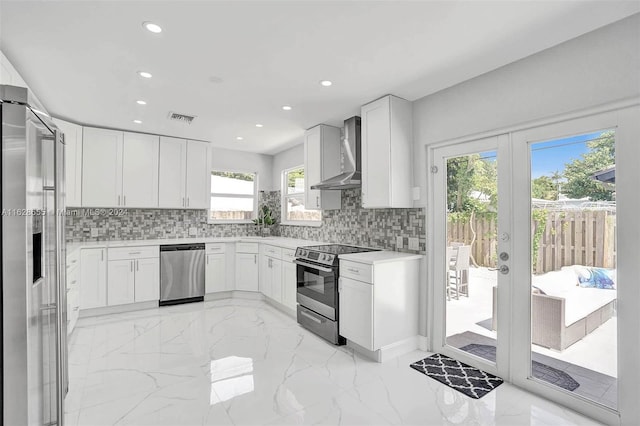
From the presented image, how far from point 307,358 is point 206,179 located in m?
3.30

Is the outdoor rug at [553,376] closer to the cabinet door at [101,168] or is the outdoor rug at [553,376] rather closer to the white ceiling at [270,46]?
the white ceiling at [270,46]

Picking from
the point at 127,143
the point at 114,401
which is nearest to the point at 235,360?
the point at 114,401

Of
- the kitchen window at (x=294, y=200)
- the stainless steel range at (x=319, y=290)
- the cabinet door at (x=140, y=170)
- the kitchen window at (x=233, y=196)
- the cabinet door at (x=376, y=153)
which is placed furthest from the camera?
the kitchen window at (x=233, y=196)

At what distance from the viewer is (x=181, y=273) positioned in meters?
4.61

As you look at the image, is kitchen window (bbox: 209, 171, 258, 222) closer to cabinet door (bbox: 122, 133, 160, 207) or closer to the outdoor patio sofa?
cabinet door (bbox: 122, 133, 160, 207)

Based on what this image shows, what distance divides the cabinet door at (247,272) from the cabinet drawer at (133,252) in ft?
3.76

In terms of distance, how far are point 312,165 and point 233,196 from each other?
6.85 ft

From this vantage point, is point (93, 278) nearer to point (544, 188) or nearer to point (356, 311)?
point (356, 311)

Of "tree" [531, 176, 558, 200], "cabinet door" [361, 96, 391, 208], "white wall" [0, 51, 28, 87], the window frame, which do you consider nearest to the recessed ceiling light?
"white wall" [0, 51, 28, 87]

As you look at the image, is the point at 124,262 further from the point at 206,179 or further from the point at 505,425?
the point at 505,425

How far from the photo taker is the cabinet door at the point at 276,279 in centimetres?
430

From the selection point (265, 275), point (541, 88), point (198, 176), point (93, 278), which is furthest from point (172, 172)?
point (541, 88)

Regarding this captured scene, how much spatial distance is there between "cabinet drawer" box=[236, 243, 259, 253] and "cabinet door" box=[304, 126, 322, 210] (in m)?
1.13

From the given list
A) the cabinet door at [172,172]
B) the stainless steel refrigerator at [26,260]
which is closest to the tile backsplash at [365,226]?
the cabinet door at [172,172]
